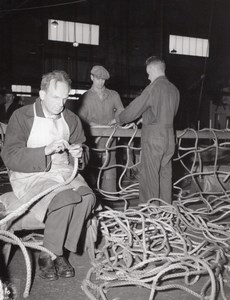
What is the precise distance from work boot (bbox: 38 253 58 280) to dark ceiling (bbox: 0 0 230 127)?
37.6 feet

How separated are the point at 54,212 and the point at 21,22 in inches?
526

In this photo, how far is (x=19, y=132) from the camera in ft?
7.54

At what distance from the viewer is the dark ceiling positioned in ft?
44.9

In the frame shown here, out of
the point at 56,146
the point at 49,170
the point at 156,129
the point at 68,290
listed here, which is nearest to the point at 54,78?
the point at 56,146

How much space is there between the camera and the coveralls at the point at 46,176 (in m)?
2.14

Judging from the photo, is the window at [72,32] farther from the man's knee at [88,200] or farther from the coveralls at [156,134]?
the man's knee at [88,200]

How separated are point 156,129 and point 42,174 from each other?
5.31 feet

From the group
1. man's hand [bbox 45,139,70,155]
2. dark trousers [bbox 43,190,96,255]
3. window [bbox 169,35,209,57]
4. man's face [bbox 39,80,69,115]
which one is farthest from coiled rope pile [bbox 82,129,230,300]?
window [bbox 169,35,209,57]

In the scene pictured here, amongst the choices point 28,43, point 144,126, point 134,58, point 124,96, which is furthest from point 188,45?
point 144,126

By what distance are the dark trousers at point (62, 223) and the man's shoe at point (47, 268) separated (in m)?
0.13

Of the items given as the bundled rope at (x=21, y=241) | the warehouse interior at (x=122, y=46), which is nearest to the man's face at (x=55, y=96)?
the bundled rope at (x=21, y=241)

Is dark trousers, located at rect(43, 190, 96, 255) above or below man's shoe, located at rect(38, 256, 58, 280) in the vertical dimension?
above

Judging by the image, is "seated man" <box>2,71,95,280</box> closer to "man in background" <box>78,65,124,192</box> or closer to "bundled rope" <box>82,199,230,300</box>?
"bundled rope" <box>82,199,230,300</box>

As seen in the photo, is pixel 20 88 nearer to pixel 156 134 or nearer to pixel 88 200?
pixel 156 134
